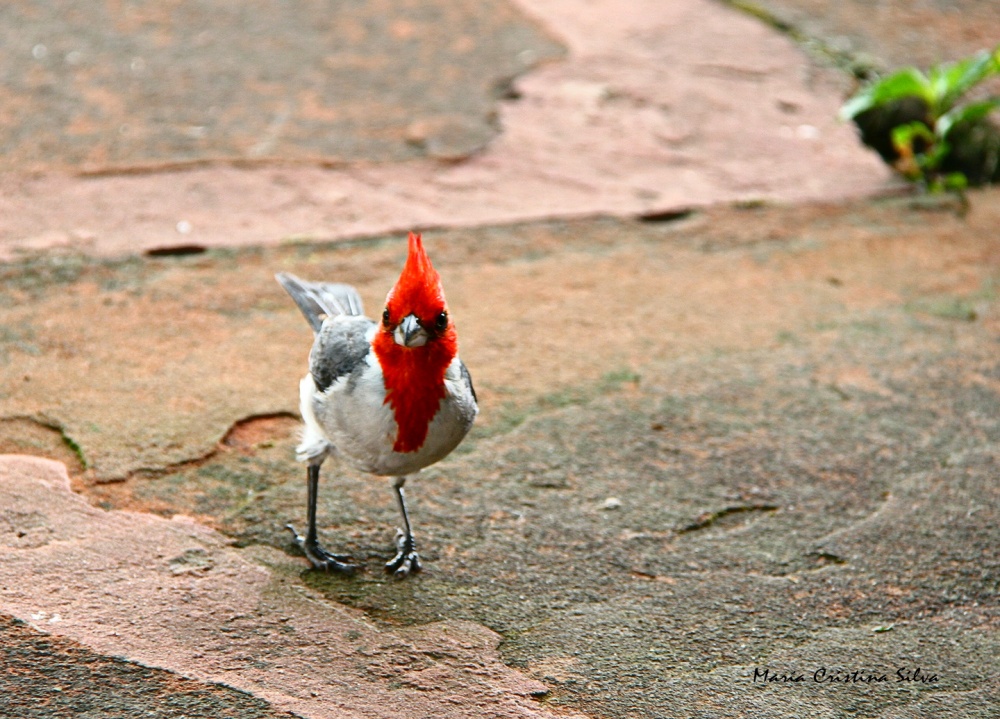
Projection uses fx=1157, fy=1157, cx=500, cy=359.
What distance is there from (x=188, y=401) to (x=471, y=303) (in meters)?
1.42

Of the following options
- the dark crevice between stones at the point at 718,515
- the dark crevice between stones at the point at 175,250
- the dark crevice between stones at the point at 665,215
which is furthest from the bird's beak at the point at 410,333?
the dark crevice between stones at the point at 665,215

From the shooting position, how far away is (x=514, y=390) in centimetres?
470

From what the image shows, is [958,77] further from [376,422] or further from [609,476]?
[376,422]

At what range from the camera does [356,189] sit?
233 inches

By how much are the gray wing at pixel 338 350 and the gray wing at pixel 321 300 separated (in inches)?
12.2

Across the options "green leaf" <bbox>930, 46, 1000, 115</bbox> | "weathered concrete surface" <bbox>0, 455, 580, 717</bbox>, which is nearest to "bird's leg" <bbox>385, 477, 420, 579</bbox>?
"weathered concrete surface" <bbox>0, 455, 580, 717</bbox>

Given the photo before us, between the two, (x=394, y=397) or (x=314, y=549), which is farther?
(x=314, y=549)

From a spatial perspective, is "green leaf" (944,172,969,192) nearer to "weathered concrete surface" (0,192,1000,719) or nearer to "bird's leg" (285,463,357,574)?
"weathered concrete surface" (0,192,1000,719)

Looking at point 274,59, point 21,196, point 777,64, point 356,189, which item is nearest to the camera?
point 21,196

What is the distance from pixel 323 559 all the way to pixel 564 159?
3.40m

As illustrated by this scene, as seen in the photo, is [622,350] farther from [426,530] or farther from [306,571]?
[306,571]

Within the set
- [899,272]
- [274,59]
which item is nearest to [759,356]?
[899,272]

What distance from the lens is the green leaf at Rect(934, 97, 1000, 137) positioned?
256 inches
